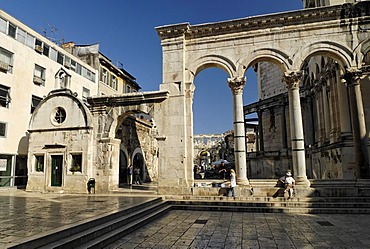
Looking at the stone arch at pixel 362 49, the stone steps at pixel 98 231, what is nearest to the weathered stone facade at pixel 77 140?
the stone steps at pixel 98 231

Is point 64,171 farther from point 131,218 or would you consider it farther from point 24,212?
point 131,218

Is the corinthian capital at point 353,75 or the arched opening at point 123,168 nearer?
the corinthian capital at point 353,75

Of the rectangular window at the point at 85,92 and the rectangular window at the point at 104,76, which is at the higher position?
the rectangular window at the point at 104,76

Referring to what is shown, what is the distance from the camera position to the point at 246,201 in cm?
1145

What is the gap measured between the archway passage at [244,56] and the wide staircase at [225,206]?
1.04 m

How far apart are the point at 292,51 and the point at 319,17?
2.09 m

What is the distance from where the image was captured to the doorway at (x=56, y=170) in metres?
15.6

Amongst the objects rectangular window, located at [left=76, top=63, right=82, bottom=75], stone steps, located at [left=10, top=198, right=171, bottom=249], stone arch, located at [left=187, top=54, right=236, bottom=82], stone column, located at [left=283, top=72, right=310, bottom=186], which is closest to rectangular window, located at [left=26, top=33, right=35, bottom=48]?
rectangular window, located at [left=76, top=63, right=82, bottom=75]

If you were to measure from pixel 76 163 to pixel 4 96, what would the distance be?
346 inches

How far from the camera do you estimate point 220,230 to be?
761cm

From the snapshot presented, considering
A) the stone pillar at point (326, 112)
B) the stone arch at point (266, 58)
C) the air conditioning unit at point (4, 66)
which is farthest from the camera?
the air conditioning unit at point (4, 66)

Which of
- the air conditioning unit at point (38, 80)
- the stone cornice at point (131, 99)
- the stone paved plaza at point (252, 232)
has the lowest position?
the stone paved plaza at point (252, 232)

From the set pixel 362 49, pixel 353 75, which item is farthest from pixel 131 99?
pixel 362 49

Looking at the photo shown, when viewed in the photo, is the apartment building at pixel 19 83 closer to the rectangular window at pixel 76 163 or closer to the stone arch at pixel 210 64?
the rectangular window at pixel 76 163
